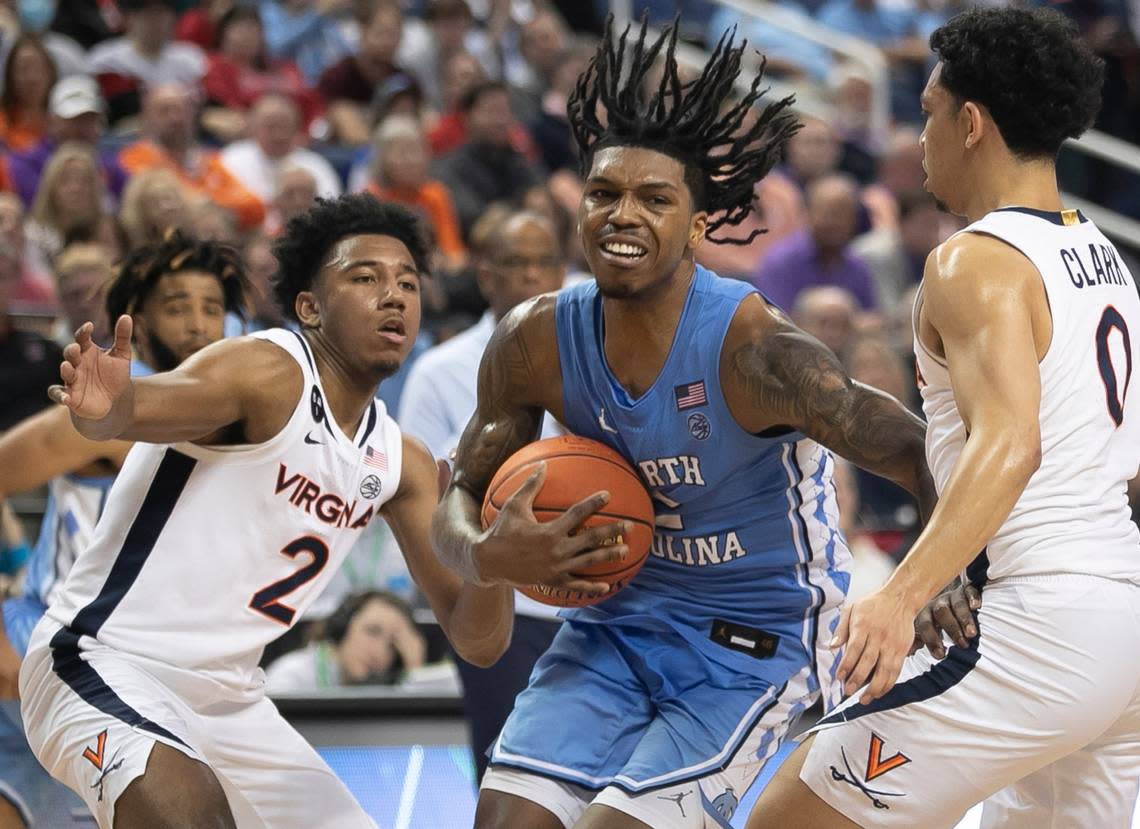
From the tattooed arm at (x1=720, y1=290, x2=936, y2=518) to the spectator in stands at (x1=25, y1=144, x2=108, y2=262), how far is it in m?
4.94

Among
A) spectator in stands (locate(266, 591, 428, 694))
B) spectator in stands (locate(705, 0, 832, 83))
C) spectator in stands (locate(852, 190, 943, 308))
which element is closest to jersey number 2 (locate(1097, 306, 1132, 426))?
spectator in stands (locate(266, 591, 428, 694))

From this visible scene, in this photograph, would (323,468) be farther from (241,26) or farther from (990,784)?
(241,26)

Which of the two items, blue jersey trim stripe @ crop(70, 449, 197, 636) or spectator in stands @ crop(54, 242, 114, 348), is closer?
blue jersey trim stripe @ crop(70, 449, 197, 636)

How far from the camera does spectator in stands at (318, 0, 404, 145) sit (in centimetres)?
996

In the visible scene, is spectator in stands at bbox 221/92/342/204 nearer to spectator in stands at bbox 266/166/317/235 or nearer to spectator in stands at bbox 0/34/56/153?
spectator in stands at bbox 266/166/317/235

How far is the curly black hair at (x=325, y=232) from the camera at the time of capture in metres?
4.29

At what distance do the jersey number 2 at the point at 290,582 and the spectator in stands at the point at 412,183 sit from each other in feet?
14.6

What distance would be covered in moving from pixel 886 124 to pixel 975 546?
842cm

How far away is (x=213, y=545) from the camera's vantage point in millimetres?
3875

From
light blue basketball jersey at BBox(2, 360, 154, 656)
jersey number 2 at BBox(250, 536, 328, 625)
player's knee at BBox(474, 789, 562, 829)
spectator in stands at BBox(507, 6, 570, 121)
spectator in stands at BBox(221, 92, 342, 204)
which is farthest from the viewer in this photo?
spectator in stands at BBox(507, 6, 570, 121)

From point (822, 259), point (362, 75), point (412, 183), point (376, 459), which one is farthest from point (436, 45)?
point (376, 459)

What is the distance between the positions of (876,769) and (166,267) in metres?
2.50

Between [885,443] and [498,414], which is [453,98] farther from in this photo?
[885,443]

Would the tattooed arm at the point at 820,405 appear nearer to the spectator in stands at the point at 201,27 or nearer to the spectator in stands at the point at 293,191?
the spectator in stands at the point at 293,191
